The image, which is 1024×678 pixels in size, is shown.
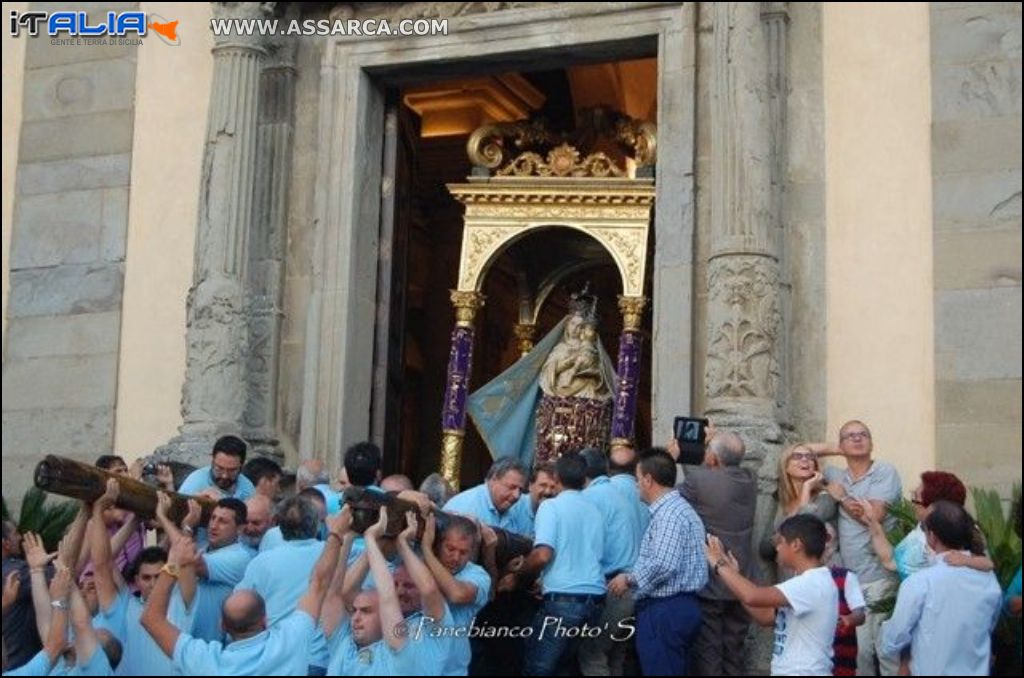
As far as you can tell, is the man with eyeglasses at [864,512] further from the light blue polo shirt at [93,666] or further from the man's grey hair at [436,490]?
the light blue polo shirt at [93,666]

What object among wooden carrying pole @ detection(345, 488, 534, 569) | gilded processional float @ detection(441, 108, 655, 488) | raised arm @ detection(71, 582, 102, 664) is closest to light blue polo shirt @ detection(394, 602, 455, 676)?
wooden carrying pole @ detection(345, 488, 534, 569)

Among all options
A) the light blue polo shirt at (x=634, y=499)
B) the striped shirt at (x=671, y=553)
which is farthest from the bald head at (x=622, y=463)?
the striped shirt at (x=671, y=553)

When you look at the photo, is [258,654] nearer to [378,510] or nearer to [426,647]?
[426,647]

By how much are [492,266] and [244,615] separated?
9329 mm

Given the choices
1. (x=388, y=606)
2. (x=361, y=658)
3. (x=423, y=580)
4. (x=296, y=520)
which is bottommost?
(x=361, y=658)

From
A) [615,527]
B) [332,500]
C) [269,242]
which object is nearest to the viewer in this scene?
[615,527]

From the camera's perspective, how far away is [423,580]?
24.5 feet

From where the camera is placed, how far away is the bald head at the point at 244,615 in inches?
275

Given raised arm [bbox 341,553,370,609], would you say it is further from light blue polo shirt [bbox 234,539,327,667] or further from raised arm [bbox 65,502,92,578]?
raised arm [bbox 65,502,92,578]

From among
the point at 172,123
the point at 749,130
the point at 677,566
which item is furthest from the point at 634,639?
the point at 172,123

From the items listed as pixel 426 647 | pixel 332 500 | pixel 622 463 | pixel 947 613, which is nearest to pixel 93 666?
pixel 426 647

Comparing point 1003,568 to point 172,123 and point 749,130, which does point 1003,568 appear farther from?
point 172,123

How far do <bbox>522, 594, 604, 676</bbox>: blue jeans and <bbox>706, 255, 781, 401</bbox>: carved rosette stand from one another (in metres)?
2.79

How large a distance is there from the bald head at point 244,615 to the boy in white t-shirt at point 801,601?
2.08 metres
